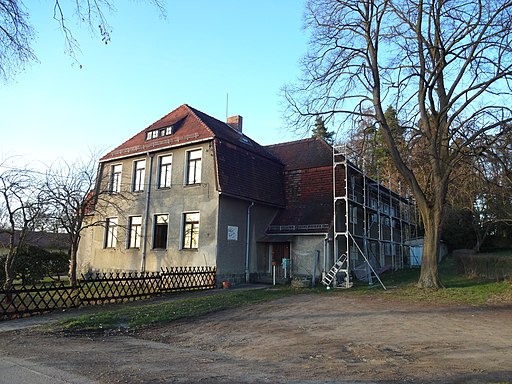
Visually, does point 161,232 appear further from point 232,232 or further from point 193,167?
point 232,232

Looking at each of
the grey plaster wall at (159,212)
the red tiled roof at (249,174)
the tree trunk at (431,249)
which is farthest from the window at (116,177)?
the tree trunk at (431,249)

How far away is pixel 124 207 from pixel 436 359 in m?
20.8

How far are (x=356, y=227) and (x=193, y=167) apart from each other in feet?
34.5

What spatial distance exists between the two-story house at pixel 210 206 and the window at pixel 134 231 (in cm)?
6

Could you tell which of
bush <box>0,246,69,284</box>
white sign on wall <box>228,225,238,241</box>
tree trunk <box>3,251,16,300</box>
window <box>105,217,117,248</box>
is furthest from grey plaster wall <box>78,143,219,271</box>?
tree trunk <box>3,251,16,300</box>

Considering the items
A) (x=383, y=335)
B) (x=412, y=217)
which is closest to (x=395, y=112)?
(x=383, y=335)

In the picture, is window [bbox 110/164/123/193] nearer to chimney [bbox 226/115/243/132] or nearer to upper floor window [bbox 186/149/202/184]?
upper floor window [bbox 186/149/202/184]

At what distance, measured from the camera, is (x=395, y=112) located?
759 inches

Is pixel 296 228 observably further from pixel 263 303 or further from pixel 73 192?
pixel 73 192

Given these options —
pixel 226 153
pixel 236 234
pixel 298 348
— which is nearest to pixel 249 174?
pixel 226 153

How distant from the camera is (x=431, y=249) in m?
17.8

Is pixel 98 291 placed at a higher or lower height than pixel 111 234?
lower

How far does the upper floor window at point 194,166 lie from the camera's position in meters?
22.1

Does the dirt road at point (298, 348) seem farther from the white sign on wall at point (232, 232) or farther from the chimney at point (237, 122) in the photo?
the chimney at point (237, 122)
